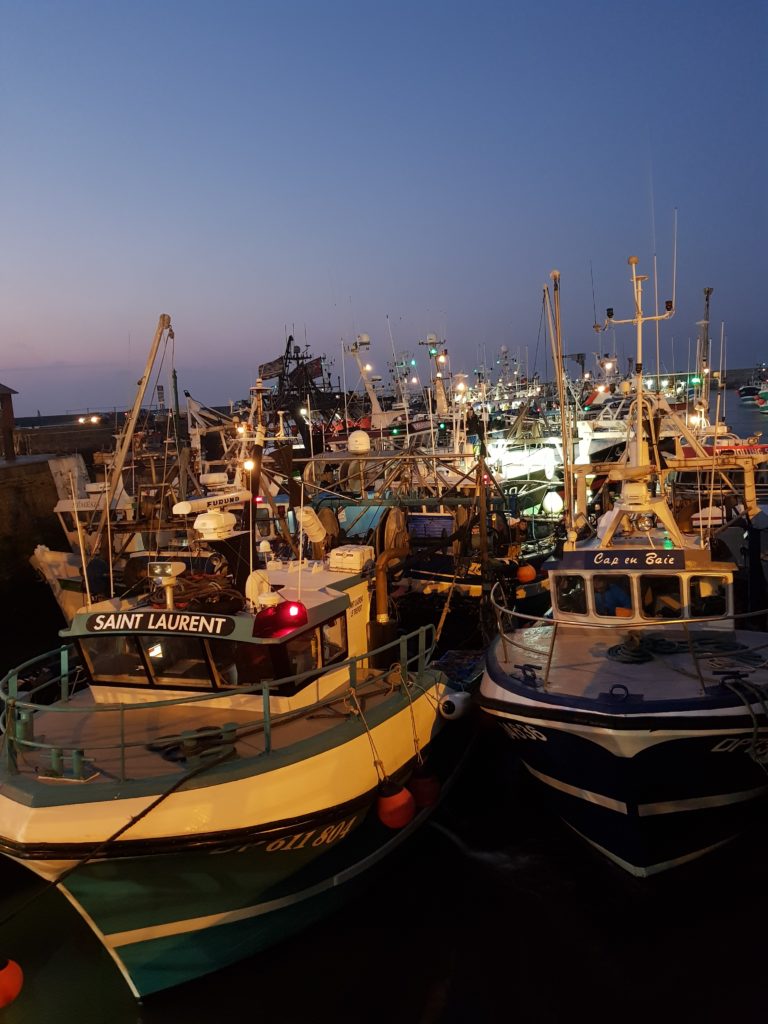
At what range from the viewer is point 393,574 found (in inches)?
517

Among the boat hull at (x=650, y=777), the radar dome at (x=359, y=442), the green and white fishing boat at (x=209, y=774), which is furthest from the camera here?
the radar dome at (x=359, y=442)

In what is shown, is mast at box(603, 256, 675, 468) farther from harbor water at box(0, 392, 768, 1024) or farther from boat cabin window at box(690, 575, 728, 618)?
harbor water at box(0, 392, 768, 1024)

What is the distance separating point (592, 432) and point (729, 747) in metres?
27.2

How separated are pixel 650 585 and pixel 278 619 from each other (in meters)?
5.18

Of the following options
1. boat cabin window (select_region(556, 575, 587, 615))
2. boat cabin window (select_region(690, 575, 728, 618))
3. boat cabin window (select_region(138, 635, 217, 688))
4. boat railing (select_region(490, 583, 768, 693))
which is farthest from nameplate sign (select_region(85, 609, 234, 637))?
boat cabin window (select_region(690, 575, 728, 618))

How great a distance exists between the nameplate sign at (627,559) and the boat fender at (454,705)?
7.95 feet

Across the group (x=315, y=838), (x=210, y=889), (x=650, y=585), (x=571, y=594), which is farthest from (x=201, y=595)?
(x=650, y=585)

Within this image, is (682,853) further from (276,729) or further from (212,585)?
(212,585)

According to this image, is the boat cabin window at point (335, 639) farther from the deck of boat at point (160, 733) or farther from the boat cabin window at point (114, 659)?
the boat cabin window at point (114, 659)

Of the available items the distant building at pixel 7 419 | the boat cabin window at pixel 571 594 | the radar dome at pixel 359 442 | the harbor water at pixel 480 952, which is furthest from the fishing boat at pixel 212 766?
the distant building at pixel 7 419

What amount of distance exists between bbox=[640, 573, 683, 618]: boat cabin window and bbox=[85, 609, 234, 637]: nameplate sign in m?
5.64

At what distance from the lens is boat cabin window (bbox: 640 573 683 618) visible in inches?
368

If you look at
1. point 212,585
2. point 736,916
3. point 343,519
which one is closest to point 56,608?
point 343,519

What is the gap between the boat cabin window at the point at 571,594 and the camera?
987 cm
